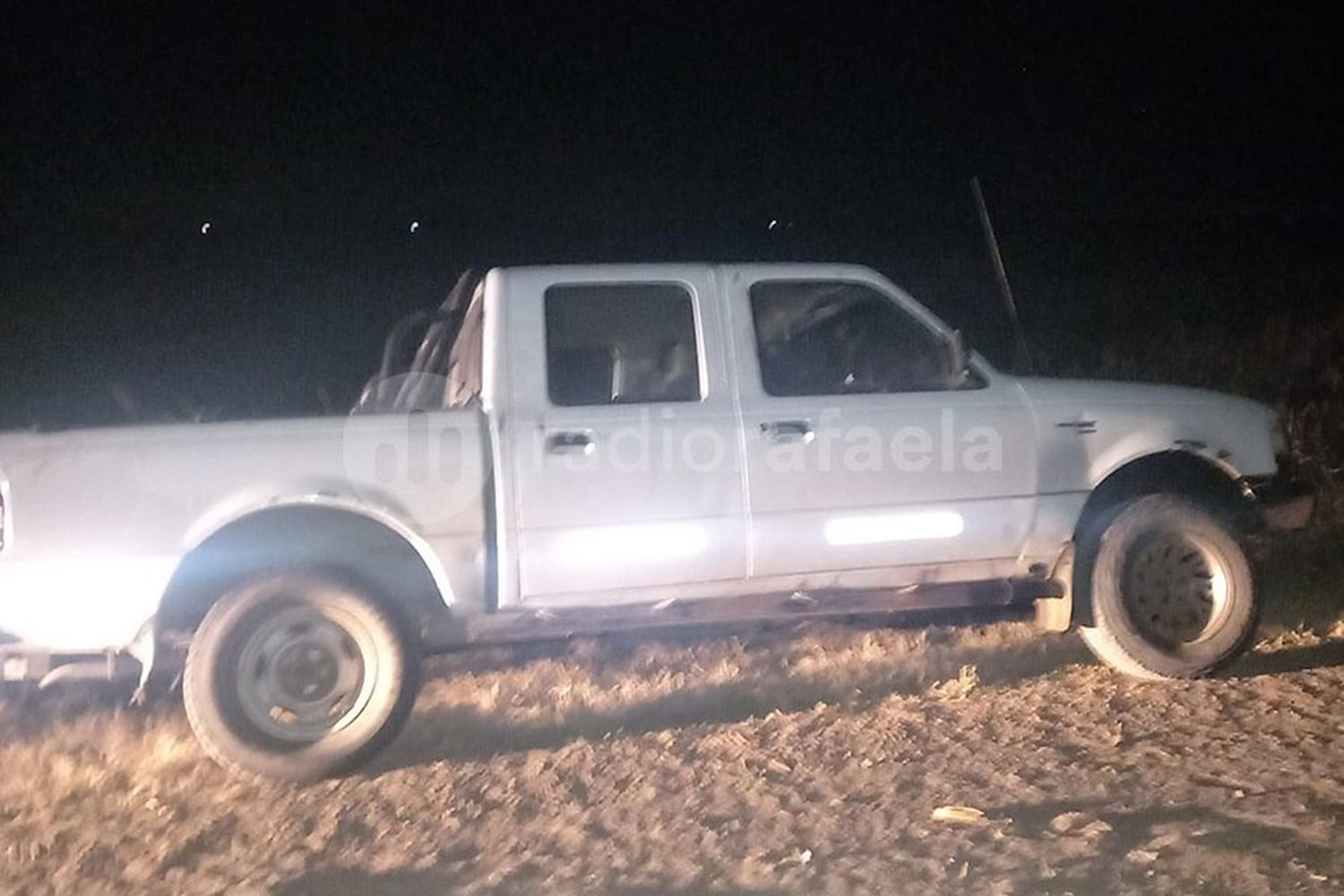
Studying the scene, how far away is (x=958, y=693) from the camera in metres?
6.25

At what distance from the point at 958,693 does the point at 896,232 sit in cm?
1177

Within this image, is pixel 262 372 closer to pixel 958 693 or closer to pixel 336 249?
pixel 336 249

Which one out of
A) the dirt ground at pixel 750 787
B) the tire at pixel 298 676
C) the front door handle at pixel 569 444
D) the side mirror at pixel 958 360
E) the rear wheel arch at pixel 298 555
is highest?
the side mirror at pixel 958 360

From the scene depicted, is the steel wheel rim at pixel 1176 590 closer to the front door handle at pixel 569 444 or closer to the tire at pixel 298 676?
the front door handle at pixel 569 444

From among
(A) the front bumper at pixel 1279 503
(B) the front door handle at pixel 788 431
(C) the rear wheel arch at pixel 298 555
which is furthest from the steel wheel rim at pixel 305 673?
(A) the front bumper at pixel 1279 503

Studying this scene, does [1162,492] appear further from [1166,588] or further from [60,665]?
[60,665]

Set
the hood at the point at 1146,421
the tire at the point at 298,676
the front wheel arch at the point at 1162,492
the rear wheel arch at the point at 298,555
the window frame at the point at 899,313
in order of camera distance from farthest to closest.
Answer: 1. the front wheel arch at the point at 1162,492
2. the hood at the point at 1146,421
3. the window frame at the point at 899,313
4. the rear wheel arch at the point at 298,555
5. the tire at the point at 298,676

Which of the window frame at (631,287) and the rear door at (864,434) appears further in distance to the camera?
the rear door at (864,434)

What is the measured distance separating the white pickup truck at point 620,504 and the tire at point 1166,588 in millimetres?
12

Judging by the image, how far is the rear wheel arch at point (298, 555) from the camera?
5398 millimetres

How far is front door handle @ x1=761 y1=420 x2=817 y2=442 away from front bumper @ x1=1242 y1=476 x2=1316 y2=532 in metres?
2.05

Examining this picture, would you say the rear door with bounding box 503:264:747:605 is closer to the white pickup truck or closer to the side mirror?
the white pickup truck

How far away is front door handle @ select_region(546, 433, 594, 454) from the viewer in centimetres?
554

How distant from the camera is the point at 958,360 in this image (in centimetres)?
605
